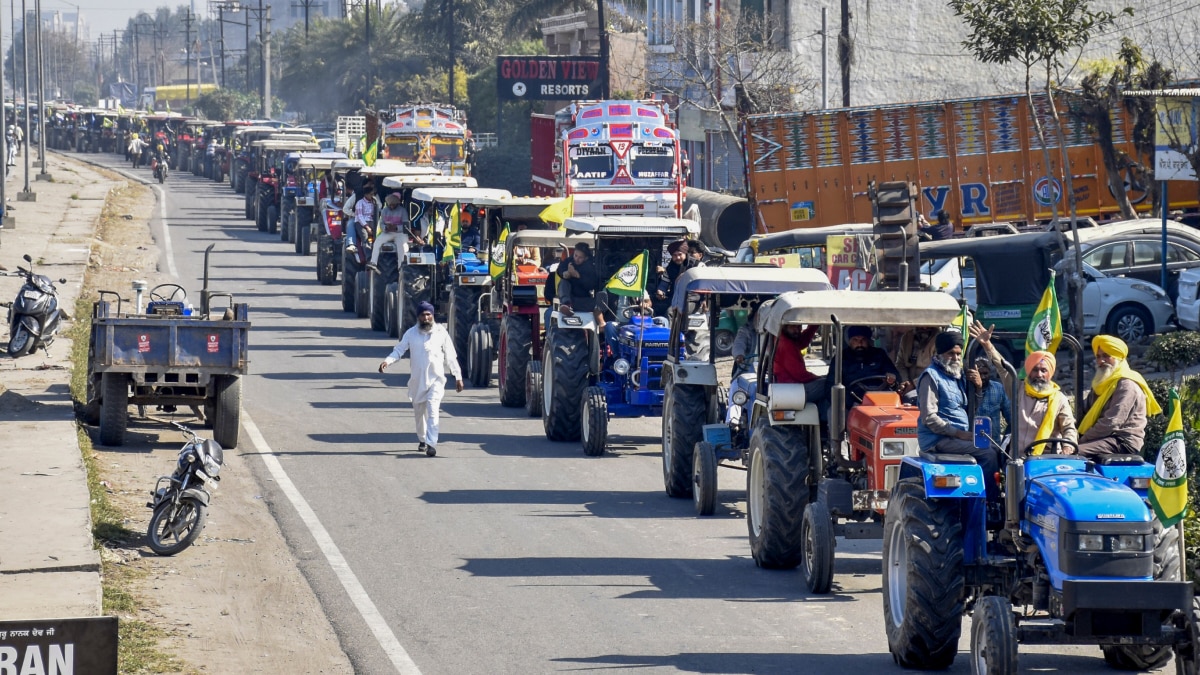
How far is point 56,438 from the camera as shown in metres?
16.4

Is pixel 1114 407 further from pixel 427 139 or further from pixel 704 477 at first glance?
pixel 427 139

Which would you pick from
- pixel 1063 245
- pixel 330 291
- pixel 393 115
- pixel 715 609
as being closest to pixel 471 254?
→ pixel 1063 245

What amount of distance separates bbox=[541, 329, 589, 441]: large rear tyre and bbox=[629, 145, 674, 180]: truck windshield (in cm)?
1697

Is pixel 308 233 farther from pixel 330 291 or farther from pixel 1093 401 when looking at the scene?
pixel 1093 401

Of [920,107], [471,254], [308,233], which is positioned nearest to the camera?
[471,254]

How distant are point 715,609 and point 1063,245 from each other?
11904mm

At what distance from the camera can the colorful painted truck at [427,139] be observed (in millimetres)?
43344

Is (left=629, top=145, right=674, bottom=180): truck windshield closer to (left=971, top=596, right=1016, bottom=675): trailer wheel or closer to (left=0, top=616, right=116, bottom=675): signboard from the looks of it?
(left=971, top=596, right=1016, bottom=675): trailer wheel

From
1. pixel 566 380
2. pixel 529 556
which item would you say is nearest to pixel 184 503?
pixel 529 556

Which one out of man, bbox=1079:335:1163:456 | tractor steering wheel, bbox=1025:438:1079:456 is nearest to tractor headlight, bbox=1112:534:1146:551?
tractor steering wheel, bbox=1025:438:1079:456

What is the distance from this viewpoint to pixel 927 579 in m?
9.01

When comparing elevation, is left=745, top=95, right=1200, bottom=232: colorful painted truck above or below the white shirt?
above

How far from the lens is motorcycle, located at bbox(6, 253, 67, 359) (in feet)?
70.0

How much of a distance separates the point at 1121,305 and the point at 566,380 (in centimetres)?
900
